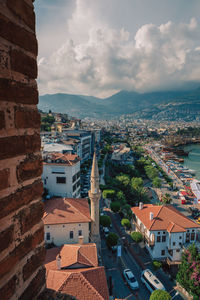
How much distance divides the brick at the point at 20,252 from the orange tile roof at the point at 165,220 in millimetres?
21488

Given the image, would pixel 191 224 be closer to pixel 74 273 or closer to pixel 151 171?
pixel 74 273

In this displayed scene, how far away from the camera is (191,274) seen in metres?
15.6

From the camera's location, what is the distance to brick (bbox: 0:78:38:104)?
5.10 ft

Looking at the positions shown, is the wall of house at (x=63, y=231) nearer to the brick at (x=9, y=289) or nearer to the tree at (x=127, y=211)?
the tree at (x=127, y=211)

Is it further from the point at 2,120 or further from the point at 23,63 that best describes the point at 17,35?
the point at 2,120

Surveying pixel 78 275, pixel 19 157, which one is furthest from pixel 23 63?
pixel 78 275

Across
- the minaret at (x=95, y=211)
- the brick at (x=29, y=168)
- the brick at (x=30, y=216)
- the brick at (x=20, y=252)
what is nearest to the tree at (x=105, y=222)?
the minaret at (x=95, y=211)

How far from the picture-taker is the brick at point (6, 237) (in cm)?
→ 155

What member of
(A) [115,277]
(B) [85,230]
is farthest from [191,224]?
(B) [85,230]

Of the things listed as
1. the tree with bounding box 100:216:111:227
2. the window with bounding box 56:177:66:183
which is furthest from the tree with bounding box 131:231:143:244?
the window with bounding box 56:177:66:183

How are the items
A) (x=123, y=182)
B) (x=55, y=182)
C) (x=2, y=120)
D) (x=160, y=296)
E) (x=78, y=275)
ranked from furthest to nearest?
(x=123, y=182) → (x=55, y=182) → (x=160, y=296) → (x=78, y=275) → (x=2, y=120)

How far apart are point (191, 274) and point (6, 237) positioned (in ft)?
61.2

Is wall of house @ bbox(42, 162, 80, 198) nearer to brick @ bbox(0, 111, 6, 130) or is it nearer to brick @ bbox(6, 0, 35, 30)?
brick @ bbox(6, 0, 35, 30)

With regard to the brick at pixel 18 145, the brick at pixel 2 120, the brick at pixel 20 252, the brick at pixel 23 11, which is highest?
the brick at pixel 23 11
